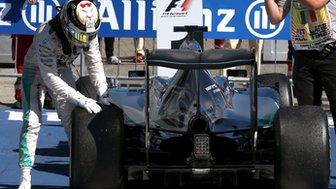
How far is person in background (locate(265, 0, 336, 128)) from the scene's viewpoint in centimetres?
758

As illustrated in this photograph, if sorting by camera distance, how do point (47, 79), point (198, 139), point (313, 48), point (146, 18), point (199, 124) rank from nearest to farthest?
point (198, 139) → point (199, 124) → point (47, 79) → point (313, 48) → point (146, 18)

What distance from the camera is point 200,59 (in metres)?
6.35

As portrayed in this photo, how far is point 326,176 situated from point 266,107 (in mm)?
1171

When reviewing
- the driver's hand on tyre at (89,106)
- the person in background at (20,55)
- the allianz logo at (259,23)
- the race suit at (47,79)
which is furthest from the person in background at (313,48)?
the person in background at (20,55)

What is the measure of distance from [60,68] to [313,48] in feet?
6.55

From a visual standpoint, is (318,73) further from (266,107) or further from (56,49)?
(56,49)

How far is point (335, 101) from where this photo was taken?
7617 mm

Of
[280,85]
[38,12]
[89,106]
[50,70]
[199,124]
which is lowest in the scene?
[199,124]

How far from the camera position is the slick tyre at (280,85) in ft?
26.0

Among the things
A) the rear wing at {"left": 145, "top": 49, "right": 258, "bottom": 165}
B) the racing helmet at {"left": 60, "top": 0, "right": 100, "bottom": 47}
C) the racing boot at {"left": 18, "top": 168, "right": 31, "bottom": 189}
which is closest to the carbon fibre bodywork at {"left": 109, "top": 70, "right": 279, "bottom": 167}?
the rear wing at {"left": 145, "top": 49, "right": 258, "bottom": 165}

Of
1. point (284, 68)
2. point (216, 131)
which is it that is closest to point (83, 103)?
point (216, 131)

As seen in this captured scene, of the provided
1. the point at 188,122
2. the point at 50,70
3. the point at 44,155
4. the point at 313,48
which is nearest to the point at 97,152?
the point at 188,122

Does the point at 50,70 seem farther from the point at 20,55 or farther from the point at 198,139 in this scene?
the point at 20,55

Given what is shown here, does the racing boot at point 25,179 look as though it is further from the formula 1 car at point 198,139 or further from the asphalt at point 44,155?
the formula 1 car at point 198,139
